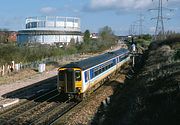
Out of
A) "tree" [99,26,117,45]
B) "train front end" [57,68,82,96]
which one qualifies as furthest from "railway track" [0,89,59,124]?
"tree" [99,26,117,45]

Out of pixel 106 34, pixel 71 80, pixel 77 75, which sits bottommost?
pixel 71 80

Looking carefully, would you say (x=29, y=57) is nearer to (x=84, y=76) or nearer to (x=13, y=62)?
(x=13, y=62)

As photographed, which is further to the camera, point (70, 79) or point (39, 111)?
point (70, 79)

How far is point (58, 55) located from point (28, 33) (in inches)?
3977

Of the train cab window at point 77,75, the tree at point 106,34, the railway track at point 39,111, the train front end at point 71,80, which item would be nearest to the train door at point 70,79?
the train front end at point 71,80

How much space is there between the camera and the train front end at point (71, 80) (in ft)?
74.8

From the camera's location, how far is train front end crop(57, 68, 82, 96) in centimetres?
2280

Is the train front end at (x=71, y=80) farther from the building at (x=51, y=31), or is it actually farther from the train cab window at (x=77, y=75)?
the building at (x=51, y=31)

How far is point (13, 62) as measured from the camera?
43969 millimetres

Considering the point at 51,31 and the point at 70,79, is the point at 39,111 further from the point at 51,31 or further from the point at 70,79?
the point at 51,31

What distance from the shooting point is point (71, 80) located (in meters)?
22.8

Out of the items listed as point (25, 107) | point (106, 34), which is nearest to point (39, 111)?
point (25, 107)

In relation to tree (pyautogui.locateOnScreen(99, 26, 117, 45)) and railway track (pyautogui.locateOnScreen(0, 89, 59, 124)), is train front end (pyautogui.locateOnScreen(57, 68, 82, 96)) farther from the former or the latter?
tree (pyautogui.locateOnScreen(99, 26, 117, 45))

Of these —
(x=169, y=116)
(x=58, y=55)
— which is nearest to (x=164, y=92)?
(x=169, y=116)
